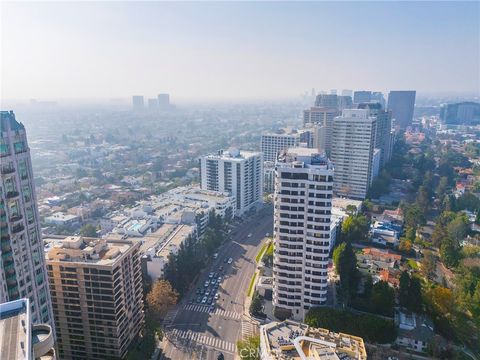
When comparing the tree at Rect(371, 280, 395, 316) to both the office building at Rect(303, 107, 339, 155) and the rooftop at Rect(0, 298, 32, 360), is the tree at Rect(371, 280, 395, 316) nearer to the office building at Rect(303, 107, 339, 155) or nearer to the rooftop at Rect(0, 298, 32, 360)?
the rooftop at Rect(0, 298, 32, 360)

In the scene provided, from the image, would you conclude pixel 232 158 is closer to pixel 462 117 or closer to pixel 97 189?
pixel 97 189

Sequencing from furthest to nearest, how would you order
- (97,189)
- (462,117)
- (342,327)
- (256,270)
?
(462,117) < (97,189) < (256,270) < (342,327)

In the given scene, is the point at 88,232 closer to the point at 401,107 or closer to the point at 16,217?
the point at 16,217

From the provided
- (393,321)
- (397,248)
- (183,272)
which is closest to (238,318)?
(183,272)

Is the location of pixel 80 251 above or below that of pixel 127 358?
above

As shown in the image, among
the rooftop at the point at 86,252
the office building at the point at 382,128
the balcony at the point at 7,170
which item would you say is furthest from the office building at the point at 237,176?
the balcony at the point at 7,170

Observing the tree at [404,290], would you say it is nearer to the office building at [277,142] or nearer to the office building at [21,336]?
the office building at [21,336]
